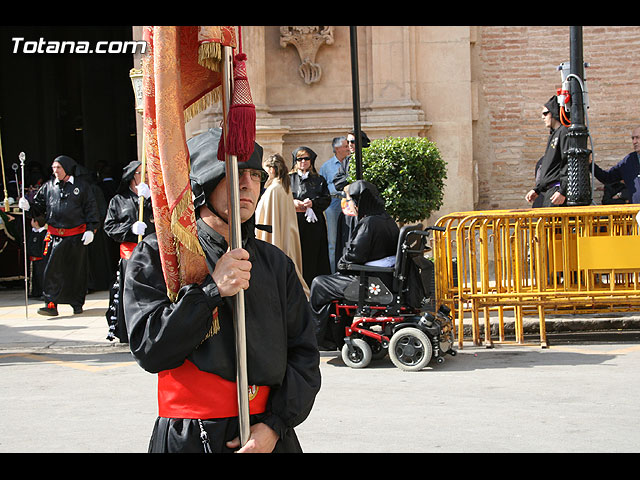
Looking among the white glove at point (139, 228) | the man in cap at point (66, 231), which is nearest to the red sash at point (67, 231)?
the man in cap at point (66, 231)

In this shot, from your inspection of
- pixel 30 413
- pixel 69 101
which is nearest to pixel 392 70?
pixel 30 413

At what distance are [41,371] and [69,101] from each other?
1858 centimetres

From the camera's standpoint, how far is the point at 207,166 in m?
3.32

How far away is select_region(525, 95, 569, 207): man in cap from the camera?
11758 mm

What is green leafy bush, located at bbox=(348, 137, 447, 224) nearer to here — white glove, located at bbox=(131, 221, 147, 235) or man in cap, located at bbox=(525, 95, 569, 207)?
man in cap, located at bbox=(525, 95, 569, 207)

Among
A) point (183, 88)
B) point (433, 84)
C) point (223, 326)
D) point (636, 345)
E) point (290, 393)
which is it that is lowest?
point (636, 345)

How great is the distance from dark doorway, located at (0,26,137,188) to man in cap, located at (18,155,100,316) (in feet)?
41.0

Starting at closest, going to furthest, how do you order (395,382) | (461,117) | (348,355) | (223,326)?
1. (223,326)
2. (395,382)
3. (348,355)
4. (461,117)

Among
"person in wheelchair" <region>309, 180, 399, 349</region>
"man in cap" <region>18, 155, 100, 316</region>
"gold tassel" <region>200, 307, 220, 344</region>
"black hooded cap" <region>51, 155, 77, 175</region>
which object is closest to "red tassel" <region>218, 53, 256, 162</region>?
"gold tassel" <region>200, 307, 220, 344</region>

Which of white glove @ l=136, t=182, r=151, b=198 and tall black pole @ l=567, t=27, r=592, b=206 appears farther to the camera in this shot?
tall black pole @ l=567, t=27, r=592, b=206

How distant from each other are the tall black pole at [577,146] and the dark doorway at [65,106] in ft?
52.6

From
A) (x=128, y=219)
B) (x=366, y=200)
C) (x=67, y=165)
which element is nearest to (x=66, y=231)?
(x=67, y=165)

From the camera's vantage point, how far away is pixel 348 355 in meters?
9.09
